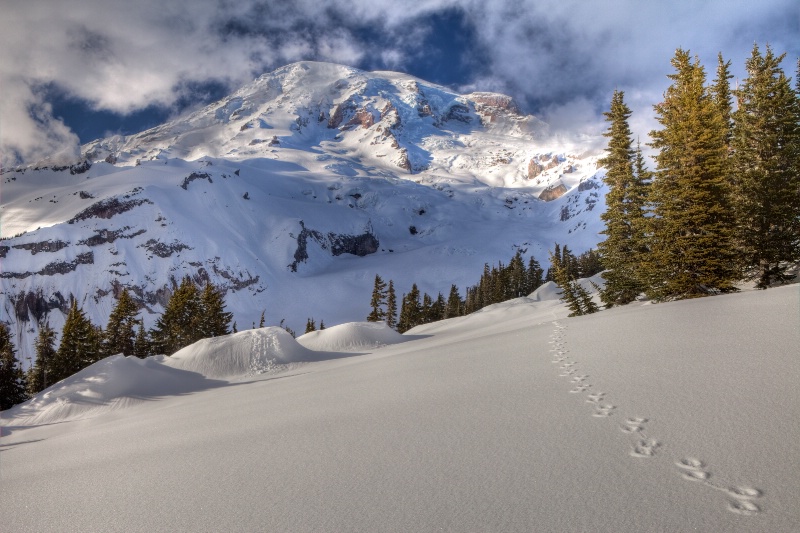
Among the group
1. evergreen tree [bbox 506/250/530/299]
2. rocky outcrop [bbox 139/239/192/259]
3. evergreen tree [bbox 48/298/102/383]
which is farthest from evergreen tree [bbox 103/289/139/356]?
rocky outcrop [bbox 139/239/192/259]

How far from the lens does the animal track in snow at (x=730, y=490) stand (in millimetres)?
2354

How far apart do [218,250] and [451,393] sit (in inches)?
6958

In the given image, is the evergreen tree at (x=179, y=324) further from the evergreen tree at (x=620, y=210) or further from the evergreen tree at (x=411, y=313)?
the evergreen tree at (x=620, y=210)

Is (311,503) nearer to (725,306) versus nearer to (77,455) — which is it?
(77,455)

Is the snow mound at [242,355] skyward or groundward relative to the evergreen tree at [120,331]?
groundward

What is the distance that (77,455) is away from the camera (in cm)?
658

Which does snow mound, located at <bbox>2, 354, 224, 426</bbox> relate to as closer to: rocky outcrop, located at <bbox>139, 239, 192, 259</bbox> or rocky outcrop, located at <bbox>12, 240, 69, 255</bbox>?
rocky outcrop, located at <bbox>139, 239, 192, 259</bbox>

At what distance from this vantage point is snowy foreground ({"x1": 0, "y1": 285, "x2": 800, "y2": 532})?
8.56ft

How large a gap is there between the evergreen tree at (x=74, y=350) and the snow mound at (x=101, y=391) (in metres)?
19.7

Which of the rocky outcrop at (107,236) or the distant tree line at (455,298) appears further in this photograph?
the rocky outcrop at (107,236)

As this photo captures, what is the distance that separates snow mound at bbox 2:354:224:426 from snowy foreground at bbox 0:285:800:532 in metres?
12.7

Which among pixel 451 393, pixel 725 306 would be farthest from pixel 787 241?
pixel 451 393

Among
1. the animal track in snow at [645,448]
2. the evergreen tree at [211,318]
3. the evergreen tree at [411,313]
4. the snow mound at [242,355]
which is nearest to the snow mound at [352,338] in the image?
the snow mound at [242,355]

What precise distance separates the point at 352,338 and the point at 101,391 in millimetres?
18168
